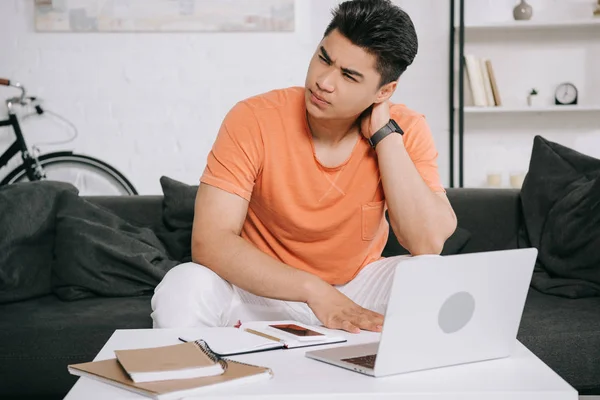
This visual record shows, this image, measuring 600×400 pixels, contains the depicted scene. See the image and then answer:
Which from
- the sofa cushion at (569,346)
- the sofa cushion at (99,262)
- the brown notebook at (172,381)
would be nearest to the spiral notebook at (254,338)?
the brown notebook at (172,381)

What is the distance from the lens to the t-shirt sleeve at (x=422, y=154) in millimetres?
1952

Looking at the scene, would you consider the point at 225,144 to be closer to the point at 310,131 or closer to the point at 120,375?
the point at 310,131

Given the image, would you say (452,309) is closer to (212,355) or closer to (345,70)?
(212,355)

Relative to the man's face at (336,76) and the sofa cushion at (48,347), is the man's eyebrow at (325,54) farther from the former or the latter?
the sofa cushion at (48,347)

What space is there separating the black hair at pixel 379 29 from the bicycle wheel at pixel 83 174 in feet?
7.77

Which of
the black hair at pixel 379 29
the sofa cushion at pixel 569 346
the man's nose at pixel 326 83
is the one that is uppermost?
the black hair at pixel 379 29

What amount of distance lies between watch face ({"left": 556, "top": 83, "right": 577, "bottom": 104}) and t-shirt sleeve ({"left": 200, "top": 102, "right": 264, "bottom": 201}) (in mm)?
2683

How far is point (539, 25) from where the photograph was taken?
399 cm

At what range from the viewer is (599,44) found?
416 centimetres

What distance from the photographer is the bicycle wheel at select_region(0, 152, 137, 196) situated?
12.9 ft

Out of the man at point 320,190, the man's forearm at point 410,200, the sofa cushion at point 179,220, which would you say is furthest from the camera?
the sofa cushion at point 179,220

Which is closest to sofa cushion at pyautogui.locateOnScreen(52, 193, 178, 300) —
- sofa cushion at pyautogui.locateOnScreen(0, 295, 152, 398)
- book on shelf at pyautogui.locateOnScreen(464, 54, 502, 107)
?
sofa cushion at pyautogui.locateOnScreen(0, 295, 152, 398)

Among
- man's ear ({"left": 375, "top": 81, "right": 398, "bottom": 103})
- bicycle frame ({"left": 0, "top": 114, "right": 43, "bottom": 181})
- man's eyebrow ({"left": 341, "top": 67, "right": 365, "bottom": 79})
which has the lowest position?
bicycle frame ({"left": 0, "top": 114, "right": 43, "bottom": 181})

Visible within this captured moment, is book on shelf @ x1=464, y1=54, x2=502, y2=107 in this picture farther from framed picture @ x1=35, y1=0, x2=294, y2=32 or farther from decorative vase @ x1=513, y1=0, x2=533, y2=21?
framed picture @ x1=35, y1=0, x2=294, y2=32
